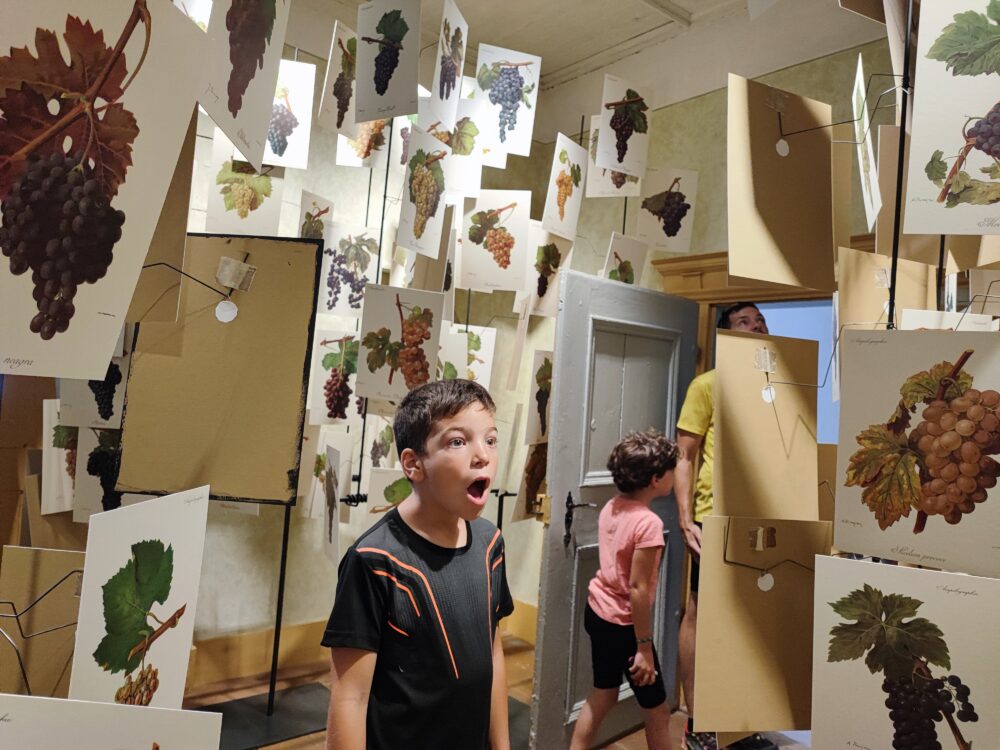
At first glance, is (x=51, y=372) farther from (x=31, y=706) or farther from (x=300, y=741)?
(x=300, y=741)

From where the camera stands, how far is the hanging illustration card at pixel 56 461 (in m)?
1.87

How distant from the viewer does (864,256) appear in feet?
5.37

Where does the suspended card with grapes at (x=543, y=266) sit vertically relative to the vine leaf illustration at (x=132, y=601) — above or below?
above

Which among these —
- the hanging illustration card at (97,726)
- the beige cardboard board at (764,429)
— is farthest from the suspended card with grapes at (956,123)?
the hanging illustration card at (97,726)

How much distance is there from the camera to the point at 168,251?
44.6 inches

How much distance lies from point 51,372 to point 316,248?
0.89 metres

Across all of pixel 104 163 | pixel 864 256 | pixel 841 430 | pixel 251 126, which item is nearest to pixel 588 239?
pixel 864 256

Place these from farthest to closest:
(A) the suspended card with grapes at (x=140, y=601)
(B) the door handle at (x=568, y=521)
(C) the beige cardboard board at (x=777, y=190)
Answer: (B) the door handle at (x=568, y=521)
(C) the beige cardboard board at (x=777, y=190)
(A) the suspended card with grapes at (x=140, y=601)

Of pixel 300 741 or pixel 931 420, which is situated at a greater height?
pixel 931 420

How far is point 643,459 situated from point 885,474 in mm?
1002

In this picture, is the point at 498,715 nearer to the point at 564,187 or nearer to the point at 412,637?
the point at 412,637

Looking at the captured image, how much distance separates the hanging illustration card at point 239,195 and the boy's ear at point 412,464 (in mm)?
1568

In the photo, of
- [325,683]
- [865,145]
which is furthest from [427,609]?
[325,683]

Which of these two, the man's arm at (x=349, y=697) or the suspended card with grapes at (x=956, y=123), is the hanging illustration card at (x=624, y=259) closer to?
the suspended card with grapes at (x=956, y=123)
